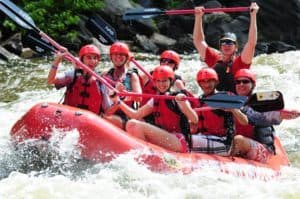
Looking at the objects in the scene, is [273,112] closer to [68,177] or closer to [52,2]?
[68,177]

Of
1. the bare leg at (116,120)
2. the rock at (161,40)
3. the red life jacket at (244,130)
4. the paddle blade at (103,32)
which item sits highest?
the paddle blade at (103,32)

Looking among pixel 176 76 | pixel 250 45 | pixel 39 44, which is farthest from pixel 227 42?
pixel 39 44

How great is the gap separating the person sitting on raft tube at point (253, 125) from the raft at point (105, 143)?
18 centimetres

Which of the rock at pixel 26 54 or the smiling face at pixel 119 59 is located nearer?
the smiling face at pixel 119 59

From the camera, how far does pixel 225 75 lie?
6.06 meters

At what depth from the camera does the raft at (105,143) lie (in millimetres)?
4910

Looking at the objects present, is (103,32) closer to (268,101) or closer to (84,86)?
(84,86)

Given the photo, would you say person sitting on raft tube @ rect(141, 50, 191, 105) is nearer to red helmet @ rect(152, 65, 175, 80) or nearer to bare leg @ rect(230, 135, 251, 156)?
red helmet @ rect(152, 65, 175, 80)

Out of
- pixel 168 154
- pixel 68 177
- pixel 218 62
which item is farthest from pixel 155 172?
pixel 218 62

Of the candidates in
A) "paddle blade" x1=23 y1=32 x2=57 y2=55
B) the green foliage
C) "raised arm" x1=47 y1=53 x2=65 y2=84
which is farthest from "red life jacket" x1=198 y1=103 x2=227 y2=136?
the green foliage

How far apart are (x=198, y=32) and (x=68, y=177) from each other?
8.26ft

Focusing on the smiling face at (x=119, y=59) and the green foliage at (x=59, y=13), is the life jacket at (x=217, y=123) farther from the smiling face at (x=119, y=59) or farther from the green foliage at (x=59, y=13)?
the green foliage at (x=59, y=13)

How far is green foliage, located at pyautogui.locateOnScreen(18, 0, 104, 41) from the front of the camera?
611 inches

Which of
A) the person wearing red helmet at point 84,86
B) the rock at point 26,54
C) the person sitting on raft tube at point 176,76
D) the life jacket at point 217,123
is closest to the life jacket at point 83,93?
the person wearing red helmet at point 84,86
